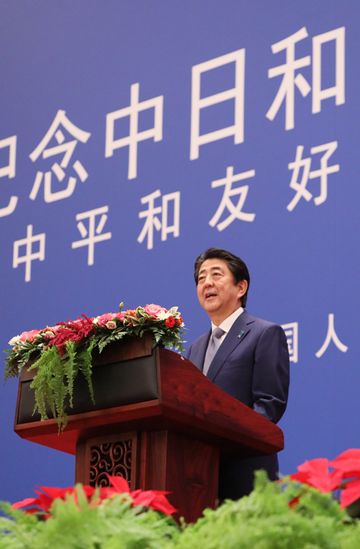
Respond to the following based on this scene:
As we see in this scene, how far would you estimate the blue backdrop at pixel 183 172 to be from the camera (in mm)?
3059

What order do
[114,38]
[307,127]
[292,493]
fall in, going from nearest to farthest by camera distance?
[292,493] → [307,127] → [114,38]

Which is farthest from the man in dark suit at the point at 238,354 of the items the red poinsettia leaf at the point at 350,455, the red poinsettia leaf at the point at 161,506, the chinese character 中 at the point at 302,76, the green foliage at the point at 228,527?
the green foliage at the point at 228,527

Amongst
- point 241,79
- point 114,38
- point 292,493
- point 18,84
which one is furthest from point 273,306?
point 292,493

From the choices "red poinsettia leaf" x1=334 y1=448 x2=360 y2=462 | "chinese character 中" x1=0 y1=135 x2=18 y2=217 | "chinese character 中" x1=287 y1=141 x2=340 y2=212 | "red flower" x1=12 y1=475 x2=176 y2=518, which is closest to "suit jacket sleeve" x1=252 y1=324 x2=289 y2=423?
"chinese character 中" x1=287 y1=141 x2=340 y2=212

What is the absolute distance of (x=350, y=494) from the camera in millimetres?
844

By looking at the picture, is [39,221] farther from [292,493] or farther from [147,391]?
[292,493]

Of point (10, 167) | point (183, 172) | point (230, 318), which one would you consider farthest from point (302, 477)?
point (10, 167)

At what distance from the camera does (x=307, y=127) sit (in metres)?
3.19

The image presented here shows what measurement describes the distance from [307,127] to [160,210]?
25.4 inches

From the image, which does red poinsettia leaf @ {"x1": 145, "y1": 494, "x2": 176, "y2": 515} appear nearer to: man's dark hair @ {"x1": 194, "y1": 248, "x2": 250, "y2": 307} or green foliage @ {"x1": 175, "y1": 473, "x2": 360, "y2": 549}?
green foliage @ {"x1": 175, "y1": 473, "x2": 360, "y2": 549}

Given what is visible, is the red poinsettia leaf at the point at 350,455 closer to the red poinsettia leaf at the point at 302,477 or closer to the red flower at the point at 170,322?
the red poinsettia leaf at the point at 302,477

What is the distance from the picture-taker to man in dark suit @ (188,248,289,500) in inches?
84.0

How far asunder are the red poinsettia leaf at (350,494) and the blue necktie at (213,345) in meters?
1.59

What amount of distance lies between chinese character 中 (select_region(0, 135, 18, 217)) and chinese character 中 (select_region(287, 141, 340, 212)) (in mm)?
1370
